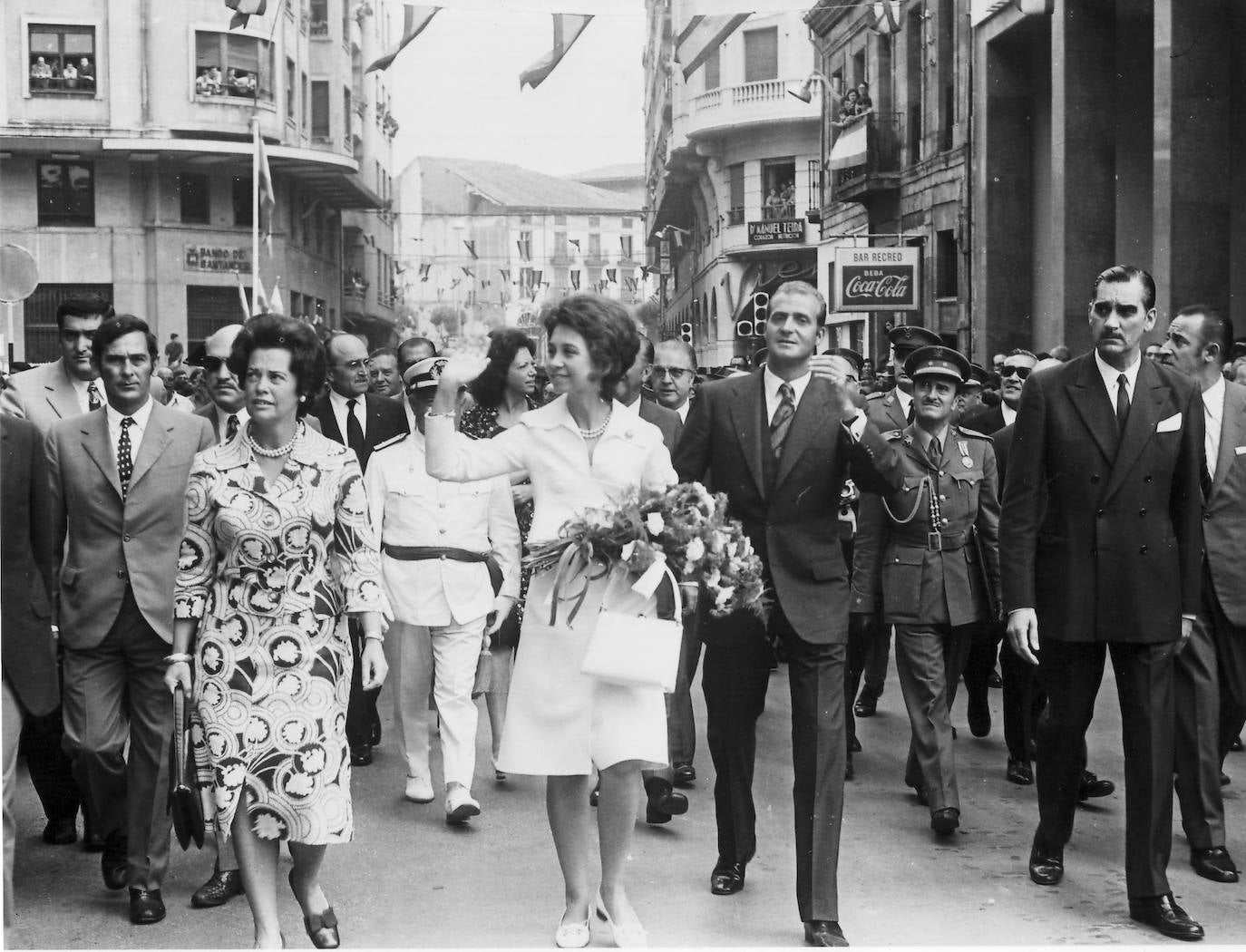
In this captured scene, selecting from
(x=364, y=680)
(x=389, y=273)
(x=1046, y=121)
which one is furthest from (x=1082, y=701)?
(x=389, y=273)

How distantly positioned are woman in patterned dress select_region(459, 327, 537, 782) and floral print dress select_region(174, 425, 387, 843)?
2.64 meters

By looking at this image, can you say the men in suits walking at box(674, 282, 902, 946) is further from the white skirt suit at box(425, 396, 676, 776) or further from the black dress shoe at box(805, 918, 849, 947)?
the white skirt suit at box(425, 396, 676, 776)

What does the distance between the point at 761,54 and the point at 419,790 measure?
4417cm

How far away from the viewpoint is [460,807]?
23.9 ft

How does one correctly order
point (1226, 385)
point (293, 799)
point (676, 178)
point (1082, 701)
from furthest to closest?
point (676, 178)
point (1226, 385)
point (1082, 701)
point (293, 799)

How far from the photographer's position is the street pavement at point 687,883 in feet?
18.6

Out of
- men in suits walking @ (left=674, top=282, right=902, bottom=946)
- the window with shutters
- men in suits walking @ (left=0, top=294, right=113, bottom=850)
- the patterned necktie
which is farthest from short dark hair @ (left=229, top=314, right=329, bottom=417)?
the window with shutters

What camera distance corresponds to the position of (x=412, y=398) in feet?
26.0

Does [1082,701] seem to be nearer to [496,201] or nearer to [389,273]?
[389,273]

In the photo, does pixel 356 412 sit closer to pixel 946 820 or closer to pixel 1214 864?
pixel 946 820

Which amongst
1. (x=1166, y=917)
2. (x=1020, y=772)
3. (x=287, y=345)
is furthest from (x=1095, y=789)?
(x=287, y=345)

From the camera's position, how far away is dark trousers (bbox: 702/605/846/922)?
5555 millimetres

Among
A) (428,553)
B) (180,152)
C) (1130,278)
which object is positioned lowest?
(428,553)

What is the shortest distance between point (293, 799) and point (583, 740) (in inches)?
38.1
